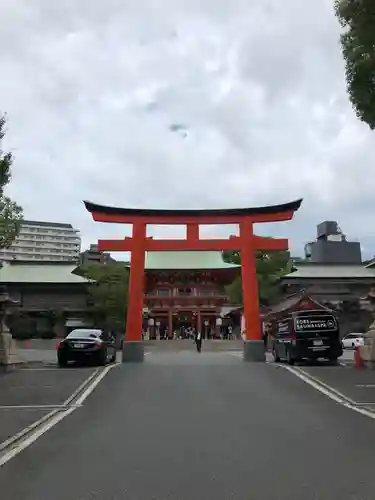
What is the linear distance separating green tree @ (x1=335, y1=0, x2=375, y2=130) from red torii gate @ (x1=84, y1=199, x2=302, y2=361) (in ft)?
53.1

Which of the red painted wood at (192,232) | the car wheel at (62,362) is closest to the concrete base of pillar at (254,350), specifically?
the red painted wood at (192,232)

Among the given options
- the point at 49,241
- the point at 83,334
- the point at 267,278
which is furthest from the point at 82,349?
the point at 49,241

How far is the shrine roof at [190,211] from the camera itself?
2792cm

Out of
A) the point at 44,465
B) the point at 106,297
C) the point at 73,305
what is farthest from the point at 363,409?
the point at 73,305

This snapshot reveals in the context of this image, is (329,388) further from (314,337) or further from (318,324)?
(318,324)

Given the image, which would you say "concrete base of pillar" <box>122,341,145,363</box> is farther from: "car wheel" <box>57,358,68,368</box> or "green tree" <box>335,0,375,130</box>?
"green tree" <box>335,0,375,130</box>

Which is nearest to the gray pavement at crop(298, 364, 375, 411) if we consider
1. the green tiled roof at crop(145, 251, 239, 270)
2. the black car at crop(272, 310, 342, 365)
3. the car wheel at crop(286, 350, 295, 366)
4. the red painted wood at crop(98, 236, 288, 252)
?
the black car at crop(272, 310, 342, 365)

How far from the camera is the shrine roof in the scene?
1099 inches

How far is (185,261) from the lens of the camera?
5459 centimetres

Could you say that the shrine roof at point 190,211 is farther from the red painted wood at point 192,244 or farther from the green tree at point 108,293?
the green tree at point 108,293

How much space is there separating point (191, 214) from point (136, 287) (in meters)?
4.39

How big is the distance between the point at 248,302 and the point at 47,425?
19531 mm

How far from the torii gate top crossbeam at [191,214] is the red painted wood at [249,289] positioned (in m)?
0.59

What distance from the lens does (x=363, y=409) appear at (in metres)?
10.9
